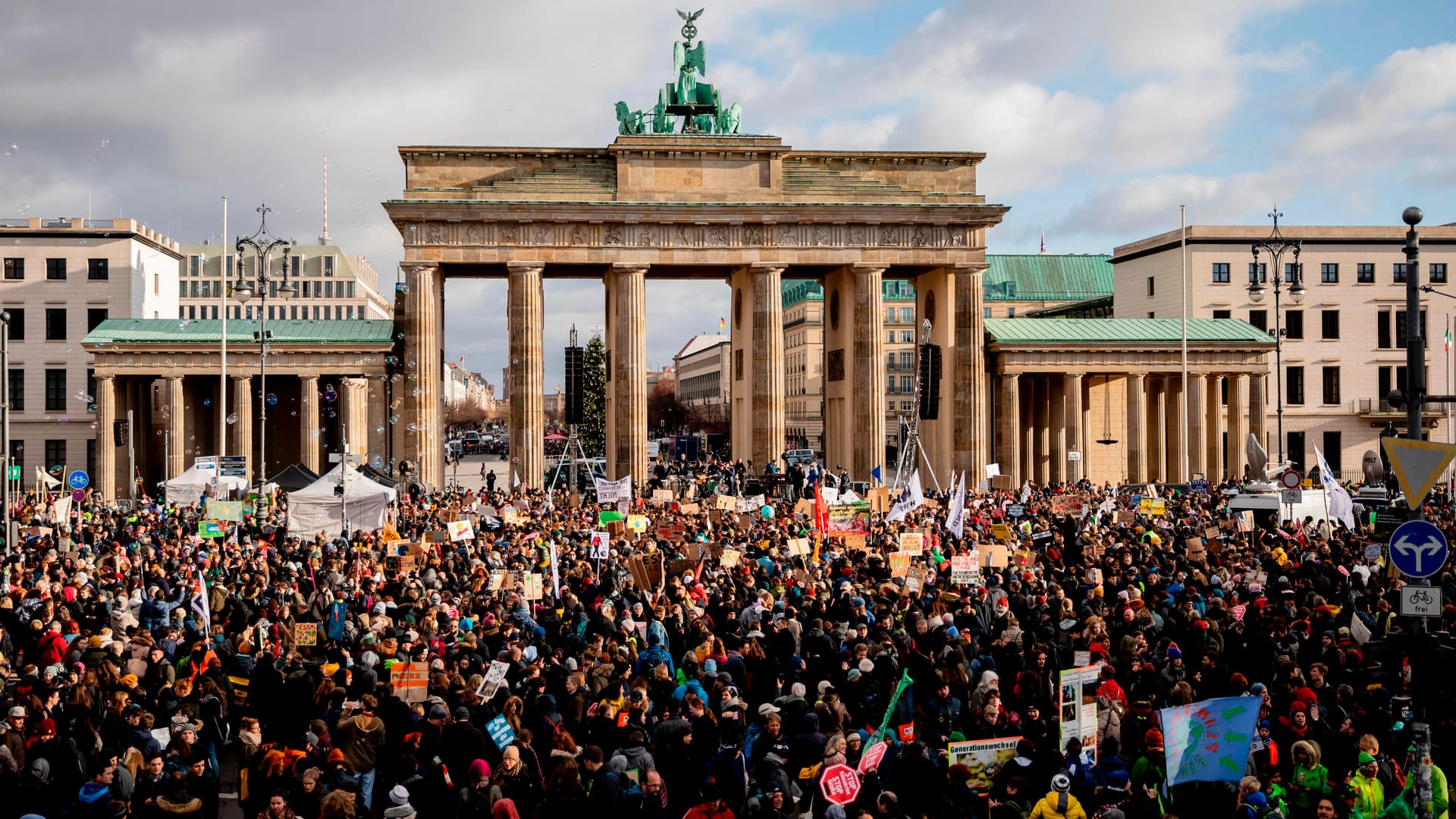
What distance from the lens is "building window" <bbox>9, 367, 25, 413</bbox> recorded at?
231 ft

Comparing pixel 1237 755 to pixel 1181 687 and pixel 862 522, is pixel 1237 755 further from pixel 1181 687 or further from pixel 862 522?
pixel 862 522

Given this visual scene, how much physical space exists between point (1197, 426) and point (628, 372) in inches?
1080

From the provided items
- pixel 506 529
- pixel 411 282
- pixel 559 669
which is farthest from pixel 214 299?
pixel 559 669

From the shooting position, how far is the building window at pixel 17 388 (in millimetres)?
70375

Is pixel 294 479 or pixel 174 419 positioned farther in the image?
pixel 174 419

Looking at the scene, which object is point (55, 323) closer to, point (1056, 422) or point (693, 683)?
point (1056, 422)

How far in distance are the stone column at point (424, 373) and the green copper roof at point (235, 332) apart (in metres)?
4.65

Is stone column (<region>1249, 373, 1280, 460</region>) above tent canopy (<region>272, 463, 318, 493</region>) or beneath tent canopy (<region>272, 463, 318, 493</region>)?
above

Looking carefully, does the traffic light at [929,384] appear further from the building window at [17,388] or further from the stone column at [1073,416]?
the building window at [17,388]

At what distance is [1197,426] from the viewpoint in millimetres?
61594

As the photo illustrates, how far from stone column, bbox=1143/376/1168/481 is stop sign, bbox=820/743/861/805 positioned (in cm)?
5486

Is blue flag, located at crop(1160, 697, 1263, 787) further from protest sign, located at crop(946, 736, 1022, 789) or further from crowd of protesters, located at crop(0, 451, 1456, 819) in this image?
protest sign, located at crop(946, 736, 1022, 789)

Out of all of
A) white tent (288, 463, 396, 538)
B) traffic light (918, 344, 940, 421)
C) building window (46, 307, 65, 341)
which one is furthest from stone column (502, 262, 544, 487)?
building window (46, 307, 65, 341)

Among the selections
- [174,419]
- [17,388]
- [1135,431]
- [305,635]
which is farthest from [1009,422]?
[17,388]
